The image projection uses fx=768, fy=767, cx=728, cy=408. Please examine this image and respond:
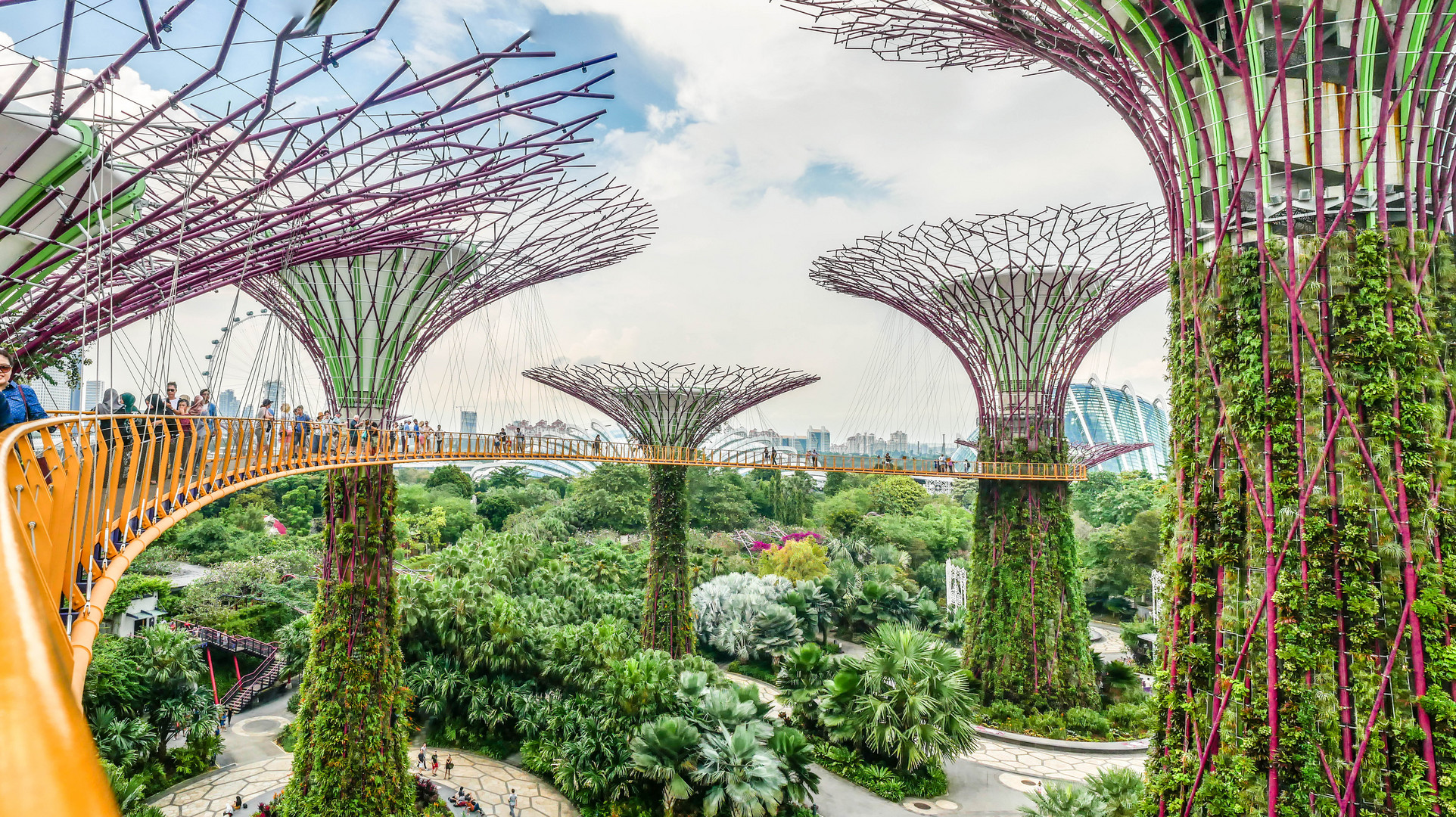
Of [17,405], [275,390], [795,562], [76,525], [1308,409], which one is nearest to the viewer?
[76,525]

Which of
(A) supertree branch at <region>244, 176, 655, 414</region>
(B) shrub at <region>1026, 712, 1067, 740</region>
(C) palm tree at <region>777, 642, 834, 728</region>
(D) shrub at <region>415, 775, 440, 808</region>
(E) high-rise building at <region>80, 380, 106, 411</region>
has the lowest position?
(D) shrub at <region>415, 775, 440, 808</region>

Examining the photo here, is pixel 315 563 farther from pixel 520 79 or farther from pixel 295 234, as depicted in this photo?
pixel 520 79

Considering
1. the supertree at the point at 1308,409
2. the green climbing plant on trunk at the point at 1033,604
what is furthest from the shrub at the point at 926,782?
the supertree at the point at 1308,409

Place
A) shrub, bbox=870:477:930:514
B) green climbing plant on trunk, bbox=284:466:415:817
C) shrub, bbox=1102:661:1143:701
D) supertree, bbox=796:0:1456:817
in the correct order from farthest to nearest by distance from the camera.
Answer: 1. shrub, bbox=870:477:930:514
2. shrub, bbox=1102:661:1143:701
3. green climbing plant on trunk, bbox=284:466:415:817
4. supertree, bbox=796:0:1456:817

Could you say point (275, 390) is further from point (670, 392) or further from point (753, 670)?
point (753, 670)

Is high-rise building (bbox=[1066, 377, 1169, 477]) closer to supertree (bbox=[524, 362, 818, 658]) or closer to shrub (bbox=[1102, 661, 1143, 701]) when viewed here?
shrub (bbox=[1102, 661, 1143, 701])

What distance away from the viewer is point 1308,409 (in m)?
6.23

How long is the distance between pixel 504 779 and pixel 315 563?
1632 centimetres

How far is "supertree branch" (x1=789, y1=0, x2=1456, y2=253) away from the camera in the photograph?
6328mm

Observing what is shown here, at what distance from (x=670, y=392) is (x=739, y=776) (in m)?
10.8

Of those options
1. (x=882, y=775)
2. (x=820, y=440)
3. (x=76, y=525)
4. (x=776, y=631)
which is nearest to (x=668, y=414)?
(x=776, y=631)

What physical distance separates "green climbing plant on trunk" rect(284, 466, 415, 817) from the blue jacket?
Answer: 6934 mm

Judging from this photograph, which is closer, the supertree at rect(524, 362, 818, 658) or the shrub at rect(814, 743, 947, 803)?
the shrub at rect(814, 743, 947, 803)

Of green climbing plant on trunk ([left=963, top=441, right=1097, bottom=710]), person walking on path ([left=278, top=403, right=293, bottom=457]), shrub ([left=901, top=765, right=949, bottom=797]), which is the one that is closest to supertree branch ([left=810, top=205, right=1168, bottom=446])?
green climbing plant on trunk ([left=963, top=441, right=1097, bottom=710])
